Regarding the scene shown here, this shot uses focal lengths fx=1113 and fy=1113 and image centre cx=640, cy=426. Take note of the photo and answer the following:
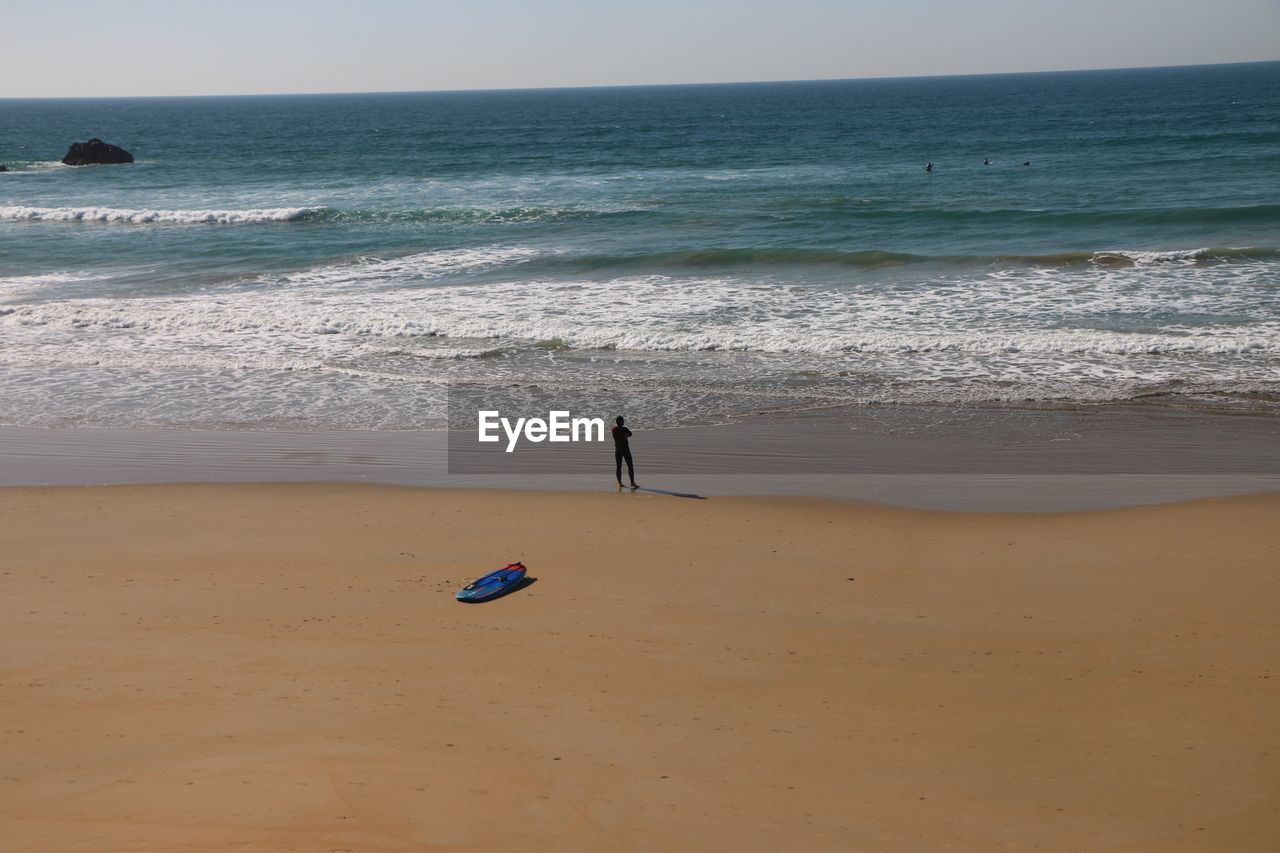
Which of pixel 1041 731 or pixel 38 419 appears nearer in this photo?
pixel 1041 731

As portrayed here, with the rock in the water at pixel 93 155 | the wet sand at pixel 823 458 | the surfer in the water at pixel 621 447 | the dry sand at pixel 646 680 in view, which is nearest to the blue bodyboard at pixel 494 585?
the dry sand at pixel 646 680

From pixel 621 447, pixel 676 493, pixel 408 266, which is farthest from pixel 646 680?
pixel 408 266

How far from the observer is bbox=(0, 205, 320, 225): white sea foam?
41.3 m

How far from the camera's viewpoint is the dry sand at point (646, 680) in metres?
6.95

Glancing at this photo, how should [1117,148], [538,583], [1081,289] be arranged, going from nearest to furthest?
[538,583] < [1081,289] < [1117,148]

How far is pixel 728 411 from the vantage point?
682 inches

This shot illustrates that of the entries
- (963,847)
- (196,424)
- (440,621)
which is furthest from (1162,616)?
(196,424)

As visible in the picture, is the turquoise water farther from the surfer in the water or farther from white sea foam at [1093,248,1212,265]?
the surfer in the water

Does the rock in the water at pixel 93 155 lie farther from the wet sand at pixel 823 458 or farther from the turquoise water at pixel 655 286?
the wet sand at pixel 823 458

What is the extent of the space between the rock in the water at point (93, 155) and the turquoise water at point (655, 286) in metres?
12.6

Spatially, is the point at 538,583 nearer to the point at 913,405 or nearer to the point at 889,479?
the point at 889,479

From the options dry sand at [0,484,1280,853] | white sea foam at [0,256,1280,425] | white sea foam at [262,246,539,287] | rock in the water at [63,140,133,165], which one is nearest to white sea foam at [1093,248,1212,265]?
white sea foam at [0,256,1280,425]

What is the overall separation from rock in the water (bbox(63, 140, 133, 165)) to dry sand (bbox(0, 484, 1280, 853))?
64.5 meters

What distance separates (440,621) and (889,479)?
21.8 feet
